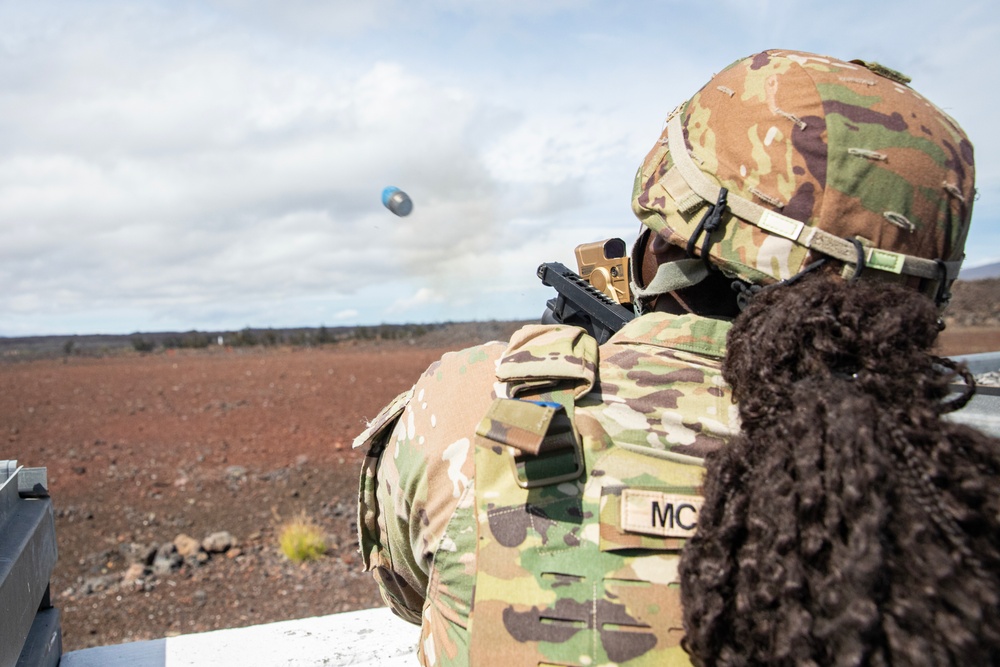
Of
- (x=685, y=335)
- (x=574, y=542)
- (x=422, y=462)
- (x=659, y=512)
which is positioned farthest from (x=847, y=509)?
(x=422, y=462)

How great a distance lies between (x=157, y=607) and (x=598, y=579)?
708 cm

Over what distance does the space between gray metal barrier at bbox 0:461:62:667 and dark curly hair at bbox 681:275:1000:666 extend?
1629mm

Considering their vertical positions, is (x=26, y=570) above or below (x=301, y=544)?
above

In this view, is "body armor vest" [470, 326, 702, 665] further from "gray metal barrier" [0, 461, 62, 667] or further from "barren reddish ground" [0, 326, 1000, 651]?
"gray metal barrier" [0, 461, 62, 667]

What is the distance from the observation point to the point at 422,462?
1.83m

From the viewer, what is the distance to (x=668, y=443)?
160 cm

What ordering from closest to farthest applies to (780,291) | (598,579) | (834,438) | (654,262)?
(834,438) < (598,579) < (780,291) < (654,262)

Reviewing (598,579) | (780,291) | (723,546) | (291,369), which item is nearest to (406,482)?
(598,579)

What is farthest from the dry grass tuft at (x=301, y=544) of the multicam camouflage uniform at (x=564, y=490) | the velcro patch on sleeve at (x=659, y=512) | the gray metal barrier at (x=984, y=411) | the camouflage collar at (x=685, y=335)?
the velcro patch on sleeve at (x=659, y=512)

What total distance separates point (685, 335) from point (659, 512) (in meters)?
0.46

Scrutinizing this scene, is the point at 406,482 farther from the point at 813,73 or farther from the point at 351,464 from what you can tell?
the point at 351,464

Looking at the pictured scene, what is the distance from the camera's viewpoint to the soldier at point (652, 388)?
1.50 m

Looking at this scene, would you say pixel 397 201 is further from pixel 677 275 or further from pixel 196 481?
pixel 196 481

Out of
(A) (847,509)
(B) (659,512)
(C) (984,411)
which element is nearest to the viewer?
(A) (847,509)
